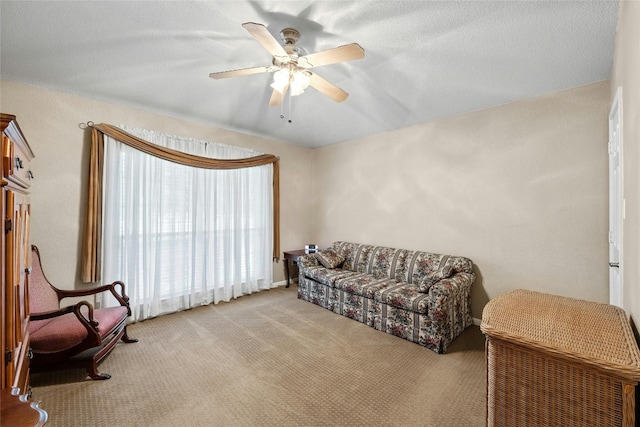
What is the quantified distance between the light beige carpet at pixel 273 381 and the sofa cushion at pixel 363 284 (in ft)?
1.30

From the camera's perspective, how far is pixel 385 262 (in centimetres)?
378

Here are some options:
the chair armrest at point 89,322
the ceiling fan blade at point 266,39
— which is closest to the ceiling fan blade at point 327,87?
the ceiling fan blade at point 266,39

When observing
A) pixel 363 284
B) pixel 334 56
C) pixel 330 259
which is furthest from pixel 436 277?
pixel 334 56

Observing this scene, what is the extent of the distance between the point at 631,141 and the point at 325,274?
303 centimetres

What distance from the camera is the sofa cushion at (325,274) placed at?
3.56m

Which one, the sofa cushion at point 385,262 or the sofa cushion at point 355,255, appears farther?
the sofa cushion at point 355,255

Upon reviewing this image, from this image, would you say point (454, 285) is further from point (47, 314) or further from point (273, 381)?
point (47, 314)

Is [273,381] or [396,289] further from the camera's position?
[396,289]

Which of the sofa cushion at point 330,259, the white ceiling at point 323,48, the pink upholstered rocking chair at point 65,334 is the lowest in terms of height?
the pink upholstered rocking chair at point 65,334

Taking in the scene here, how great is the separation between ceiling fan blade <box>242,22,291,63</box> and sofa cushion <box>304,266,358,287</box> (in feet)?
8.60

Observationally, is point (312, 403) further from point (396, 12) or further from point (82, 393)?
point (396, 12)

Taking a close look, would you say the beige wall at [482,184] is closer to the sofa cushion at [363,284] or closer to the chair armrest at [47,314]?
the sofa cushion at [363,284]

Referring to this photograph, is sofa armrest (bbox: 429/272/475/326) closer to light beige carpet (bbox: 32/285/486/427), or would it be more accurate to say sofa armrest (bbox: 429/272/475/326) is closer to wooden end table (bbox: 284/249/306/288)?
light beige carpet (bbox: 32/285/486/427)

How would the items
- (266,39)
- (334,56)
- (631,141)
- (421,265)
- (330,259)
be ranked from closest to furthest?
(631,141)
(266,39)
(334,56)
(421,265)
(330,259)
